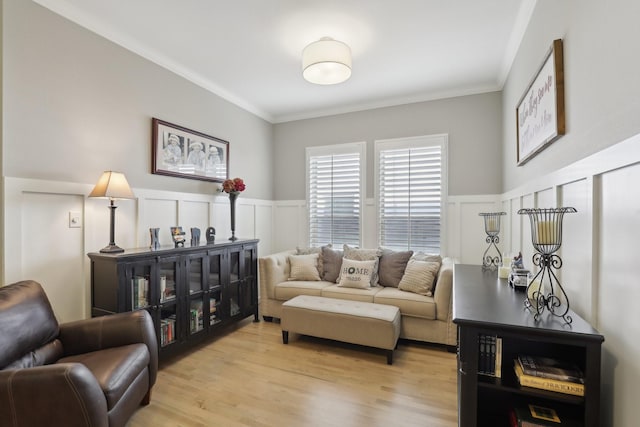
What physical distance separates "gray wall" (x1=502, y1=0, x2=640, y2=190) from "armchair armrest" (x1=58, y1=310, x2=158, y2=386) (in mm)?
2634

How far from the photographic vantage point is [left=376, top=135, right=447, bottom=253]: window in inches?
153

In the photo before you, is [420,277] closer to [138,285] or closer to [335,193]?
[335,193]

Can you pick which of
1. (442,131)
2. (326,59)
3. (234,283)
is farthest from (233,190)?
(442,131)

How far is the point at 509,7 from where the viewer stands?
2287 mm

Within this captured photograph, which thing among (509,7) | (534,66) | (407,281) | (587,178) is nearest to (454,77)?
(509,7)

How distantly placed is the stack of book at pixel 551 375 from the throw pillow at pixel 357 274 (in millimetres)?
2156

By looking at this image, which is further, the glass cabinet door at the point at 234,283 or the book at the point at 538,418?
the glass cabinet door at the point at 234,283

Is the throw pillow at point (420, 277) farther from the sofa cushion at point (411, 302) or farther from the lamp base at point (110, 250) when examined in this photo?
the lamp base at point (110, 250)

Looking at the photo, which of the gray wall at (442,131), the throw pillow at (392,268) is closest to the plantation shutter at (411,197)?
the gray wall at (442,131)

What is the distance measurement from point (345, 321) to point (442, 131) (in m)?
2.66

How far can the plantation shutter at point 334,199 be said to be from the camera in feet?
14.3

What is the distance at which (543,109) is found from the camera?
1891 millimetres

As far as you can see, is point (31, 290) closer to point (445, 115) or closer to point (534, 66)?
point (534, 66)

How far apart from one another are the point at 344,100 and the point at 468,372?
11.9ft
